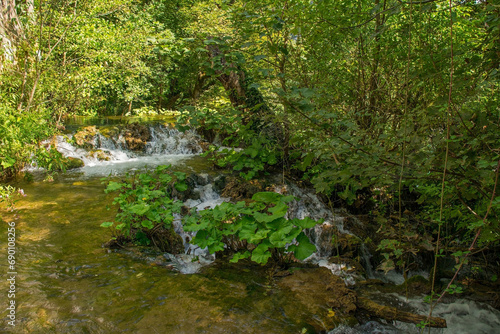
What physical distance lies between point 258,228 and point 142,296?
3.89ft

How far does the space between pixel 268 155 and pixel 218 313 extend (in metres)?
4.25

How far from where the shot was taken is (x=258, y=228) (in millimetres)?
2697

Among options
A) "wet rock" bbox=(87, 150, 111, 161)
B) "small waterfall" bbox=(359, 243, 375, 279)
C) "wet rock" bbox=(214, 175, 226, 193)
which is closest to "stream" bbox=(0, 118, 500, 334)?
"small waterfall" bbox=(359, 243, 375, 279)

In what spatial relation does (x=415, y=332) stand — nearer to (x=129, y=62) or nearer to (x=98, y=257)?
(x=98, y=257)

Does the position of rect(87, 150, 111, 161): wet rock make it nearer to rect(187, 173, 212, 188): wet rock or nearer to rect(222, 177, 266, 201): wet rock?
rect(187, 173, 212, 188): wet rock

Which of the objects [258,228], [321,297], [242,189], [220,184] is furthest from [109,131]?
[321,297]

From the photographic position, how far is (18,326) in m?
2.22

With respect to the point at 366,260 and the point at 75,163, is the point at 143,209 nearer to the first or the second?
the point at 366,260

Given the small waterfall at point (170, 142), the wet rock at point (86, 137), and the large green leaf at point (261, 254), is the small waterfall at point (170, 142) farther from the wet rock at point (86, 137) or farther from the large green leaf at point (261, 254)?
the large green leaf at point (261, 254)

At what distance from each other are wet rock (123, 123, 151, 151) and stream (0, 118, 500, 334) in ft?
21.8

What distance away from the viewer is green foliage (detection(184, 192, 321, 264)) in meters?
2.54

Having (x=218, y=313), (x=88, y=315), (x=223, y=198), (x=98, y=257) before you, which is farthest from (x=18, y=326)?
(x=223, y=198)

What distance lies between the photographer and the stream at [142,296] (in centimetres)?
234

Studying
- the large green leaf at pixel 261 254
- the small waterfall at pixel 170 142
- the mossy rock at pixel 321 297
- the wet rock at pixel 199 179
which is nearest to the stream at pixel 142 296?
the mossy rock at pixel 321 297
